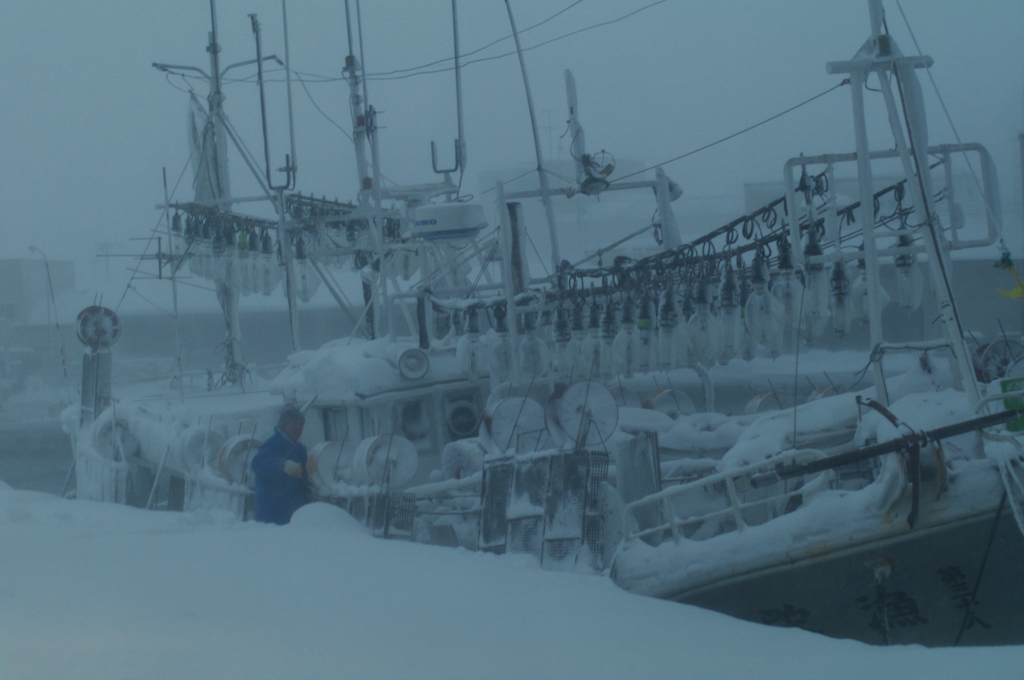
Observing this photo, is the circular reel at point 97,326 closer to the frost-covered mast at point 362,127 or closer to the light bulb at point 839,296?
the frost-covered mast at point 362,127

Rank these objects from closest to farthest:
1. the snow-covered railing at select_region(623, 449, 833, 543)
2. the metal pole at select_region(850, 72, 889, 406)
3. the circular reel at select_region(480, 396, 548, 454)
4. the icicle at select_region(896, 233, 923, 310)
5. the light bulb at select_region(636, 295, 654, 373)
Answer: the snow-covered railing at select_region(623, 449, 833, 543)
the metal pole at select_region(850, 72, 889, 406)
the icicle at select_region(896, 233, 923, 310)
the circular reel at select_region(480, 396, 548, 454)
the light bulb at select_region(636, 295, 654, 373)

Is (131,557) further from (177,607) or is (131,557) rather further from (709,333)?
(709,333)

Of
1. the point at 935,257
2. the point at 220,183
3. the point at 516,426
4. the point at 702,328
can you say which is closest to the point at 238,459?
the point at 516,426

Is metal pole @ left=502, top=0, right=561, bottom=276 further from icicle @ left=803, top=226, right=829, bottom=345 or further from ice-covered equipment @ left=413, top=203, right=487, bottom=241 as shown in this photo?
icicle @ left=803, top=226, right=829, bottom=345

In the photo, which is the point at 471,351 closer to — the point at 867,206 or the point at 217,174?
the point at 867,206

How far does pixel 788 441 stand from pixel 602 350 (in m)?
2.19

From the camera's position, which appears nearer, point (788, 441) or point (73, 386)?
point (788, 441)

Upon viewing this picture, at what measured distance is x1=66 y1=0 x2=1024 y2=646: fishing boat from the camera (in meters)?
4.12

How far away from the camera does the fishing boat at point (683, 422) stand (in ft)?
13.5

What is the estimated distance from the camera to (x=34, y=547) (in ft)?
14.5

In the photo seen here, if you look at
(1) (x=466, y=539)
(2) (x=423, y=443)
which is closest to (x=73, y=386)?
(2) (x=423, y=443)

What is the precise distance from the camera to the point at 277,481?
19.1 ft

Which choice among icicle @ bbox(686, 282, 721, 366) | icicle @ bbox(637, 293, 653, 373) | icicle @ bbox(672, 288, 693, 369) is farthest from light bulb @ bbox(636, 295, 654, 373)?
icicle @ bbox(686, 282, 721, 366)

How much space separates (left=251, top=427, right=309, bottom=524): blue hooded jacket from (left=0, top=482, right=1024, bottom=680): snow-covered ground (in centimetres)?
107
